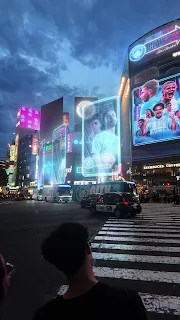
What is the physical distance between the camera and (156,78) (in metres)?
60.3

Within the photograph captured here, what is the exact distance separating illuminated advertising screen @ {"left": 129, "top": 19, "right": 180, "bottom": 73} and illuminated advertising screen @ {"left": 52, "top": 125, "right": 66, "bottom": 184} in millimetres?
30074

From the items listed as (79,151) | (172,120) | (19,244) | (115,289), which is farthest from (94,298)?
(79,151)

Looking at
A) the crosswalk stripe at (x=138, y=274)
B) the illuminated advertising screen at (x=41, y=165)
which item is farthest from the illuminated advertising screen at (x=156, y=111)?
the crosswalk stripe at (x=138, y=274)

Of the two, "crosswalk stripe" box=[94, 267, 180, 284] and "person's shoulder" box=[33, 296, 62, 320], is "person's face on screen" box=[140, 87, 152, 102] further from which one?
"person's shoulder" box=[33, 296, 62, 320]

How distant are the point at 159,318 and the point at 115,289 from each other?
290 centimetres

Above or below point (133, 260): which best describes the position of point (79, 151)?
above

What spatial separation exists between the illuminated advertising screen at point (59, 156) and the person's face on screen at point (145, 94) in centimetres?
3011

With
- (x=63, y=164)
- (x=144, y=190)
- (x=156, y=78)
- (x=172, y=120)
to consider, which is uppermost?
(x=156, y=78)

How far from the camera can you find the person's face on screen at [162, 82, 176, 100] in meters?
55.7

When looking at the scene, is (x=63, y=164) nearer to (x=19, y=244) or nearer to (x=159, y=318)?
(x=19, y=244)

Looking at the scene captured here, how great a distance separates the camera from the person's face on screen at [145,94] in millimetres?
58900

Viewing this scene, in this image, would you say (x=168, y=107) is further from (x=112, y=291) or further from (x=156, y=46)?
(x=112, y=291)

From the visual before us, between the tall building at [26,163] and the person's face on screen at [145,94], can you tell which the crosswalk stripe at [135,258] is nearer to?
the person's face on screen at [145,94]

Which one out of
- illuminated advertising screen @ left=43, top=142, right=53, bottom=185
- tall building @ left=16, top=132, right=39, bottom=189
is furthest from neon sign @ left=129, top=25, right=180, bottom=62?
tall building @ left=16, top=132, right=39, bottom=189
